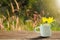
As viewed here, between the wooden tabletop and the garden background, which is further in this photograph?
the garden background

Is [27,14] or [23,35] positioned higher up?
[27,14]

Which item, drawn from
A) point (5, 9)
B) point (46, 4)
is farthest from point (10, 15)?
point (46, 4)

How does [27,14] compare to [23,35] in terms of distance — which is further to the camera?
[27,14]

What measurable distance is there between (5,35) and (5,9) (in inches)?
12.0

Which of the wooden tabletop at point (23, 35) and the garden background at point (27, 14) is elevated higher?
the garden background at point (27, 14)

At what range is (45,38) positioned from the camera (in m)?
1.47

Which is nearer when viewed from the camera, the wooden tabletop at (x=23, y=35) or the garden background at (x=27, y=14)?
the wooden tabletop at (x=23, y=35)

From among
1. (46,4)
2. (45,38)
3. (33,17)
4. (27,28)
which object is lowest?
(45,38)

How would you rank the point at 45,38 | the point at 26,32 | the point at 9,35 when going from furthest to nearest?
the point at 26,32
the point at 9,35
the point at 45,38

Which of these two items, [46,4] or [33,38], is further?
[46,4]

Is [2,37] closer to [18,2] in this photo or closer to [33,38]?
[33,38]

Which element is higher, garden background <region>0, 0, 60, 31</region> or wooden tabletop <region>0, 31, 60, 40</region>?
garden background <region>0, 0, 60, 31</region>

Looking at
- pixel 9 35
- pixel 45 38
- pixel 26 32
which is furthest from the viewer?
pixel 26 32

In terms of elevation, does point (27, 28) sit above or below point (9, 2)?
below
